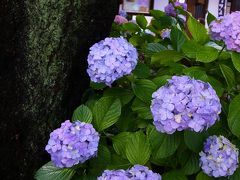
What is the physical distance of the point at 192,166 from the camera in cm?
123

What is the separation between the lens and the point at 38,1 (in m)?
1.41

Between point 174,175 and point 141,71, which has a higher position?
point 141,71

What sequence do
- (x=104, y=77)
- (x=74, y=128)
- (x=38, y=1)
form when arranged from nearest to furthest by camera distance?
(x=74, y=128) → (x=104, y=77) → (x=38, y=1)

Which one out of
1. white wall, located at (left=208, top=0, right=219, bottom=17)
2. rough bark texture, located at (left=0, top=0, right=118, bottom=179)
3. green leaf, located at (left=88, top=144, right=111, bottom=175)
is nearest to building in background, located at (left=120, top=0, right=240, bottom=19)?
white wall, located at (left=208, top=0, right=219, bottom=17)

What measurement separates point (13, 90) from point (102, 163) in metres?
0.40

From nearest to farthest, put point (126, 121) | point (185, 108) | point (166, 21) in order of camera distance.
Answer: point (185, 108)
point (126, 121)
point (166, 21)

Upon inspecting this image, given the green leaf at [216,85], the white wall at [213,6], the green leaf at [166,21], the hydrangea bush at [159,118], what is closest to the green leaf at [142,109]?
the hydrangea bush at [159,118]

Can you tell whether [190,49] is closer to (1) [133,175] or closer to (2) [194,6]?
(1) [133,175]

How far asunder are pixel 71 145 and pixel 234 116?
1.59 ft

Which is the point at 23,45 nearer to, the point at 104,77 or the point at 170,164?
the point at 104,77

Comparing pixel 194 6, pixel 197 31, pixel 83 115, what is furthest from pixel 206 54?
pixel 194 6

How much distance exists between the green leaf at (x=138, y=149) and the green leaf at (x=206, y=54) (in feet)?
1.04

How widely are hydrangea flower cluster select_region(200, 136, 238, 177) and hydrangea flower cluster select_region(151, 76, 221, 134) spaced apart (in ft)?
0.30

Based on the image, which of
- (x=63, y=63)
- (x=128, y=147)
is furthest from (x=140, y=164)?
(x=63, y=63)
